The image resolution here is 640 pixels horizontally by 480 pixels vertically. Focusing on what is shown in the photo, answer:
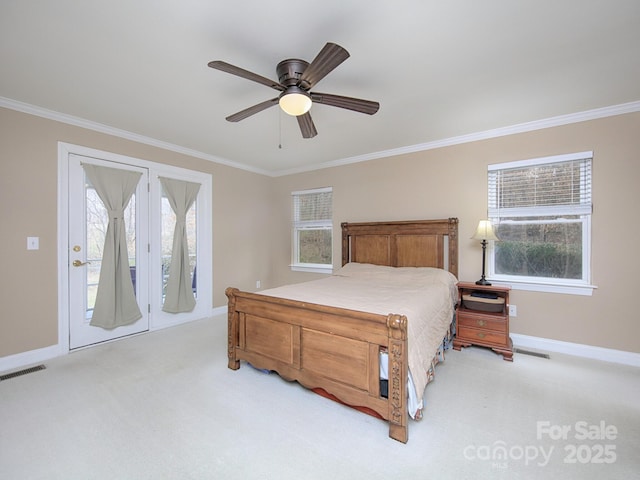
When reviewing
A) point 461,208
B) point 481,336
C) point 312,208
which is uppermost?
point 312,208

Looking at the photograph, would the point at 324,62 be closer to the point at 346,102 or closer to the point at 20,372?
the point at 346,102

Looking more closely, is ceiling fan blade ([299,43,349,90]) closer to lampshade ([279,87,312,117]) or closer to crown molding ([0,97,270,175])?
lampshade ([279,87,312,117])

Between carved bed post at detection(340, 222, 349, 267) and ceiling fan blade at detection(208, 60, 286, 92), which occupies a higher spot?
ceiling fan blade at detection(208, 60, 286, 92)

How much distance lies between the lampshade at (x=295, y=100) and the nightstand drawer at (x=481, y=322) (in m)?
2.58

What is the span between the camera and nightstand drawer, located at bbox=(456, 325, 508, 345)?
2.80m

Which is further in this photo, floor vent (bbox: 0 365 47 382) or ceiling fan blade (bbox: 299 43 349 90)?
floor vent (bbox: 0 365 47 382)

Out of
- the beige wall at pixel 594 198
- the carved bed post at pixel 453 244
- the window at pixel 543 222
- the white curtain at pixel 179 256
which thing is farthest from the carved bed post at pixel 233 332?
the window at pixel 543 222

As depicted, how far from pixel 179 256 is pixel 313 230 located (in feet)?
7.00

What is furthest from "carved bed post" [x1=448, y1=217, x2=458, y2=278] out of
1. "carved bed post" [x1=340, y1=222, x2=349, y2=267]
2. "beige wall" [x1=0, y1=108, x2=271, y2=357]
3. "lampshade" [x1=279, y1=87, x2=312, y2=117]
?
"beige wall" [x1=0, y1=108, x2=271, y2=357]

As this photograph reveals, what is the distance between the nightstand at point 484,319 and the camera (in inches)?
110

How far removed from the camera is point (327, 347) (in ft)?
6.46

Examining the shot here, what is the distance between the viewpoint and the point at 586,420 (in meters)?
1.82

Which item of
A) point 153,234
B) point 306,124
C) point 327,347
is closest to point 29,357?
point 153,234

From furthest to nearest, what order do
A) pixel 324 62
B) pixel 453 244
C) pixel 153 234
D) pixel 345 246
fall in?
pixel 345 246
pixel 153 234
pixel 453 244
pixel 324 62
